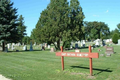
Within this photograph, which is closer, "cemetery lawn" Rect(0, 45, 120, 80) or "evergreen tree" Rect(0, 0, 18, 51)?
"cemetery lawn" Rect(0, 45, 120, 80)

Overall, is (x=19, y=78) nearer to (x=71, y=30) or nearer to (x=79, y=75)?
(x=79, y=75)

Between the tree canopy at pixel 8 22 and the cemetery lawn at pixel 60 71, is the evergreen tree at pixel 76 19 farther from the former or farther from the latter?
the cemetery lawn at pixel 60 71

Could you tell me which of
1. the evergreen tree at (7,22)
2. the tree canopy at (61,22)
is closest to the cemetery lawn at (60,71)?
the evergreen tree at (7,22)

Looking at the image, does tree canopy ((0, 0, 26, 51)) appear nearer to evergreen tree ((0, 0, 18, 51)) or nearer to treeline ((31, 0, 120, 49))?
evergreen tree ((0, 0, 18, 51))

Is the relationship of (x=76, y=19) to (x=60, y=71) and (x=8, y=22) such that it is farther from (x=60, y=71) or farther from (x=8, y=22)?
(x=60, y=71)

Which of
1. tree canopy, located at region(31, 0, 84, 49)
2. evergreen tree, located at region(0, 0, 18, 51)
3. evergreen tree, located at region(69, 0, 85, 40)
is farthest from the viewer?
evergreen tree, located at region(69, 0, 85, 40)

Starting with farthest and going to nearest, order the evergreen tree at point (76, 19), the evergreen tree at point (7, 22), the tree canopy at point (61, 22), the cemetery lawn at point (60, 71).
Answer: the evergreen tree at point (76, 19) → the tree canopy at point (61, 22) → the evergreen tree at point (7, 22) → the cemetery lawn at point (60, 71)

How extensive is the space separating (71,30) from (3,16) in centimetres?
1349

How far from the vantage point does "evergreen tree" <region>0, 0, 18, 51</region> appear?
25272mm

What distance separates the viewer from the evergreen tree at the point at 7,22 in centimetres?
2527

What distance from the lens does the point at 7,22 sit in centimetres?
2644

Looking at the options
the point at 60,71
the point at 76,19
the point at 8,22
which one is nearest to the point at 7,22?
the point at 8,22

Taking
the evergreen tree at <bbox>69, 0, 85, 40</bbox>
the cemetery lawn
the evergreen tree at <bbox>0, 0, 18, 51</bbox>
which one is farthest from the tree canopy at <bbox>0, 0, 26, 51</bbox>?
the cemetery lawn

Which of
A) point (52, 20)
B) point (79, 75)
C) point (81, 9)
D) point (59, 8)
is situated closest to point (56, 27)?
point (52, 20)
